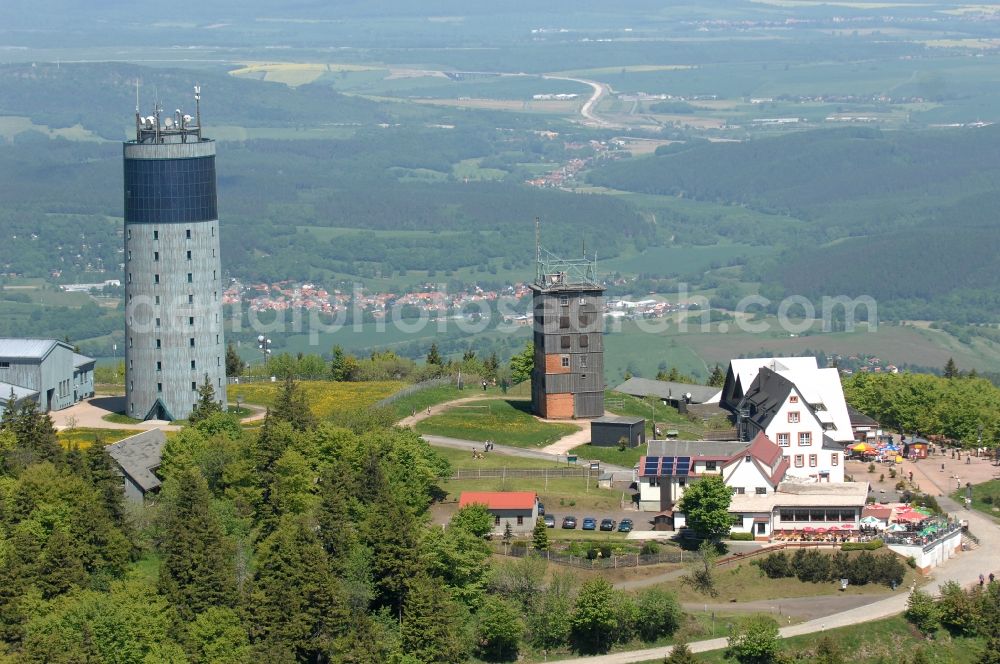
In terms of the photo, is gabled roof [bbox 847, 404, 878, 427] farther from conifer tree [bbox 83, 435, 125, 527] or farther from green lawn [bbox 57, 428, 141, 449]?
conifer tree [bbox 83, 435, 125, 527]

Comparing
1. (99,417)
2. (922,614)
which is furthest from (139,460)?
(922,614)

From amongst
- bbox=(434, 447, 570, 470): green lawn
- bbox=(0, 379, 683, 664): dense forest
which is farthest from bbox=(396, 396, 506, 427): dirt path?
bbox=(0, 379, 683, 664): dense forest

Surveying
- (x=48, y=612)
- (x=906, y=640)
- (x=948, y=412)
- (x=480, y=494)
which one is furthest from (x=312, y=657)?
(x=948, y=412)

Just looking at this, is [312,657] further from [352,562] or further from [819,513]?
[819,513]

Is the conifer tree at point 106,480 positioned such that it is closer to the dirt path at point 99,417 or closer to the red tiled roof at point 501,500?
the red tiled roof at point 501,500

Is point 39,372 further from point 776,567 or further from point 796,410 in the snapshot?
point 776,567
